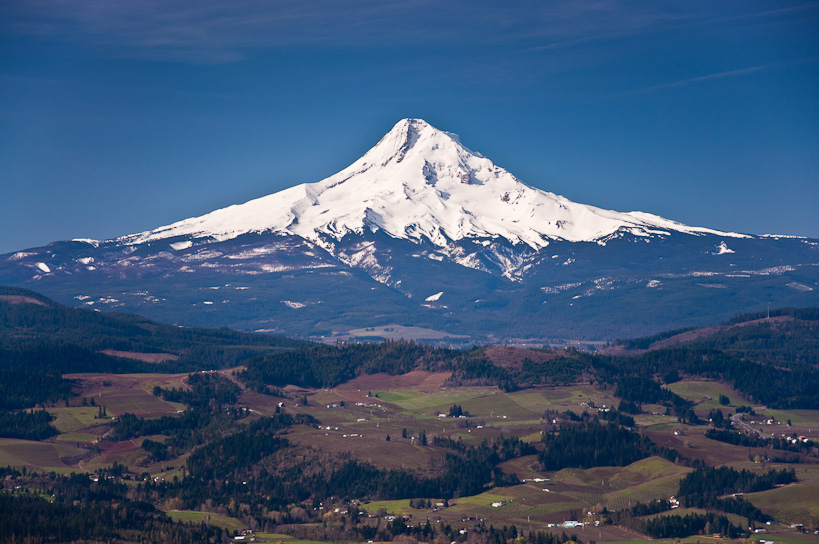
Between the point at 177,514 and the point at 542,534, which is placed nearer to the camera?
the point at 542,534

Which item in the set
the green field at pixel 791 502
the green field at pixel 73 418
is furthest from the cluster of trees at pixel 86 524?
the green field at pixel 791 502

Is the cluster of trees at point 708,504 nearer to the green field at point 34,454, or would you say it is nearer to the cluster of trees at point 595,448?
the cluster of trees at point 595,448

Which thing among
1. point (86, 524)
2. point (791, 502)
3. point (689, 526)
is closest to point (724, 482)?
point (791, 502)

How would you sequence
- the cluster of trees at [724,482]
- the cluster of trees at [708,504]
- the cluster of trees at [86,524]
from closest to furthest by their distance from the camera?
the cluster of trees at [86,524] < the cluster of trees at [708,504] < the cluster of trees at [724,482]

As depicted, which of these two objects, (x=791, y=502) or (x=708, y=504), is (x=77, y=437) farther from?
(x=791, y=502)

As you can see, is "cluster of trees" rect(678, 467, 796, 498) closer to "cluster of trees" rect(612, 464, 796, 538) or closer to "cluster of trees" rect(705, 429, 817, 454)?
"cluster of trees" rect(612, 464, 796, 538)

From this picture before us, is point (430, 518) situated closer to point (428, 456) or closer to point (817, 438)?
point (428, 456)

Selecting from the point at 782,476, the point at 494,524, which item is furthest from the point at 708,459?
the point at 494,524

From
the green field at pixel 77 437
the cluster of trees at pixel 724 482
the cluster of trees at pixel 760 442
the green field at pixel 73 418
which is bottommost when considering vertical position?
the cluster of trees at pixel 724 482
